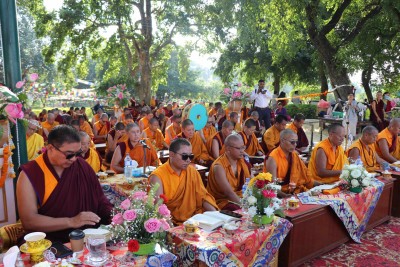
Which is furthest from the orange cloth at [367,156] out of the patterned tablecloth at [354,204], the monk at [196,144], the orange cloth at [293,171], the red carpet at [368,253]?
the monk at [196,144]

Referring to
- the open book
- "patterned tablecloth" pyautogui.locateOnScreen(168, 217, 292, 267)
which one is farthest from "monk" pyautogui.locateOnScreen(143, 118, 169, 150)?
"patterned tablecloth" pyautogui.locateOnScreen(168, 217, 292, 267)

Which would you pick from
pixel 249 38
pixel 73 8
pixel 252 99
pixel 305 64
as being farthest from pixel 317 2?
pixel 73 8

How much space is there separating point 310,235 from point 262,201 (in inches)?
48.2

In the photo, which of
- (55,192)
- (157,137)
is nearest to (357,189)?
(55,192)

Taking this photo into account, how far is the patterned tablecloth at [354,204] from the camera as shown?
183 inches

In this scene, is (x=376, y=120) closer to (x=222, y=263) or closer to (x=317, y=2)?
(x=317, y=2)

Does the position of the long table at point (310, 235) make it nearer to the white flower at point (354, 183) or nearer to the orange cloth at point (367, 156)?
the white flower at point (354, 183)

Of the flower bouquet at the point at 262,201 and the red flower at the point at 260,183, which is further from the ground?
the red flower at the point at 260,183

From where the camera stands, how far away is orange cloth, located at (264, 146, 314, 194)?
5.43m

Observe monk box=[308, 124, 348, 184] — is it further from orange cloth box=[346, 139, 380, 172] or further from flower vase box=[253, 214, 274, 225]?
flower vase box=[253, 214, 274, 225]

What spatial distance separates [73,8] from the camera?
58.4ft

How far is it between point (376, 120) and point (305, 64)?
434 inches

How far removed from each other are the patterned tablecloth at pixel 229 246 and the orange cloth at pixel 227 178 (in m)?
1.26

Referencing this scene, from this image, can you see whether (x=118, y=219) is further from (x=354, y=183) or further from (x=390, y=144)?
(x=390, y=144)
